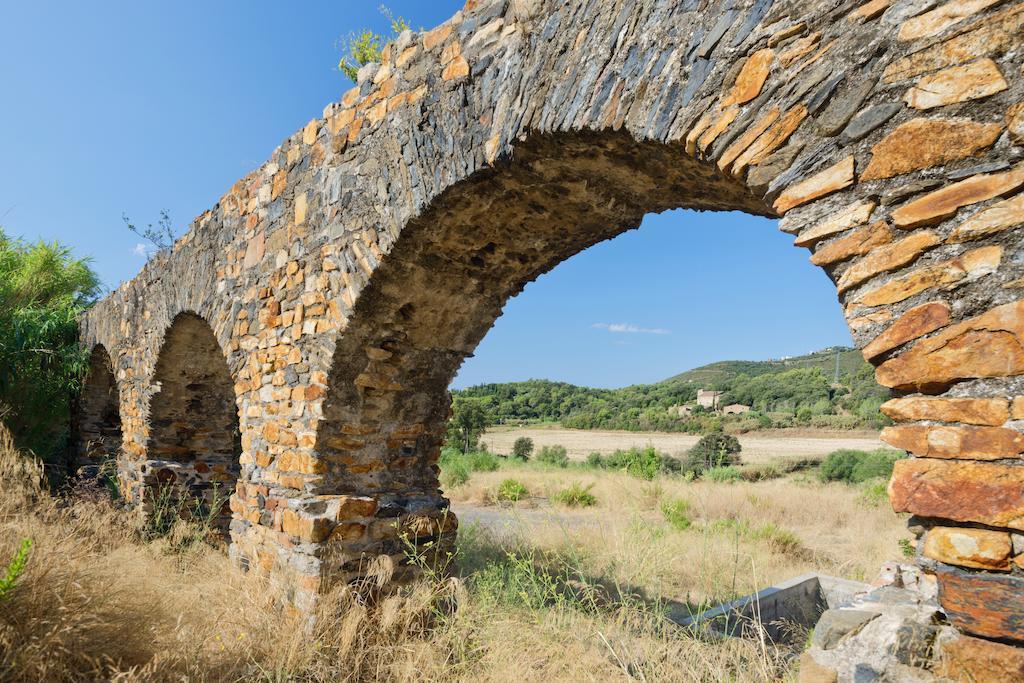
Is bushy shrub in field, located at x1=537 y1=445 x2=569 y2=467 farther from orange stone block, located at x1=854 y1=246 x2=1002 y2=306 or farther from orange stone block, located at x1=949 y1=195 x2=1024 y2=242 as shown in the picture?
orange stone block, located at x1=949 y1=195 x2=1024 y2=242

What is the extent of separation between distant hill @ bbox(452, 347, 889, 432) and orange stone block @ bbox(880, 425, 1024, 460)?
25712 mm

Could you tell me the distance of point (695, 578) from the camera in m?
6.14

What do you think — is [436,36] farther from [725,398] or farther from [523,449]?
[725,398]

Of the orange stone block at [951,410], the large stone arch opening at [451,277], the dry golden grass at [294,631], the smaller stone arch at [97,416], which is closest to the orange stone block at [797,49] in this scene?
the large stone arch opening at [451,277]

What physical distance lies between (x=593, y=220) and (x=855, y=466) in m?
16.9

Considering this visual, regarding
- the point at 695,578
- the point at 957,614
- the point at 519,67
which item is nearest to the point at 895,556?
the point at 695,578

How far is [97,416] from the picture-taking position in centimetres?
925

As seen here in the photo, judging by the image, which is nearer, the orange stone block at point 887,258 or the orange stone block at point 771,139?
the orange stone block at point 887,258

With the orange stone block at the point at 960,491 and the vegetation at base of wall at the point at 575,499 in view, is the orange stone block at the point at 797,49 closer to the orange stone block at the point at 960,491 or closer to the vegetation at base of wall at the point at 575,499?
the orange stone block at the point at 960,491

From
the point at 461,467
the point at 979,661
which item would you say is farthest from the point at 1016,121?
the point at 461,467

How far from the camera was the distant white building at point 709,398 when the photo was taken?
40.0 metres

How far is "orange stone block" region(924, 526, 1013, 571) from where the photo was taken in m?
1.45

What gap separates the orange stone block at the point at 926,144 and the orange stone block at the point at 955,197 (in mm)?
87

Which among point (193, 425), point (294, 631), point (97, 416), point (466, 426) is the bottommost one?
point (294, 631)
